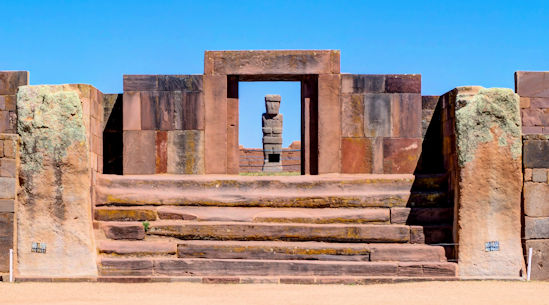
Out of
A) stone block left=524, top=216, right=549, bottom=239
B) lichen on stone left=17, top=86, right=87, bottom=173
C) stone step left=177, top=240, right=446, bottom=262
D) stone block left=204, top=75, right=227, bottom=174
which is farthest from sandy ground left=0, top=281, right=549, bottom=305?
stone block left=204, top=75, right=227, bottom=174

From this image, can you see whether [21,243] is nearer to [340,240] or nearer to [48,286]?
[48,286]

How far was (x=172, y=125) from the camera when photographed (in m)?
10.9

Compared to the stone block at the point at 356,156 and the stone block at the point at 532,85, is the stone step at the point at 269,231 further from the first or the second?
the stone block at the point at 532,85

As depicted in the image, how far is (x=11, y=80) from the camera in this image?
12211 mm

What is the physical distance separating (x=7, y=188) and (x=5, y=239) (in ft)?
2.39

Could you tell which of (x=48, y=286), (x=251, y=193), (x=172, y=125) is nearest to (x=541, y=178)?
(x=251, y=193)

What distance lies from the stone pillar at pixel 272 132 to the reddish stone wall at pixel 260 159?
0.89 metres

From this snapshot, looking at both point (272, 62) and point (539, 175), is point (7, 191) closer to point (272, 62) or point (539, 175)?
point (272, 62)

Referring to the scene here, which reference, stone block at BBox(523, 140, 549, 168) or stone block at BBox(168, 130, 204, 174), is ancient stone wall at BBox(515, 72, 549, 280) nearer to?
stone block at BBox(523, 140, 549, 168)

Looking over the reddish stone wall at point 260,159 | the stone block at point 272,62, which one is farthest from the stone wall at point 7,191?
the reddish stone wall at point 260,159

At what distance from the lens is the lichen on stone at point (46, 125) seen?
364 inches

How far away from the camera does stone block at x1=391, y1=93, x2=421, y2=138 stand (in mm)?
10938

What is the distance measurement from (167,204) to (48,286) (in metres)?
2.18

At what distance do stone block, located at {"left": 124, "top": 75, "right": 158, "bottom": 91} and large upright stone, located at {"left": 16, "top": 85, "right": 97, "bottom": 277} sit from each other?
5.23ft
